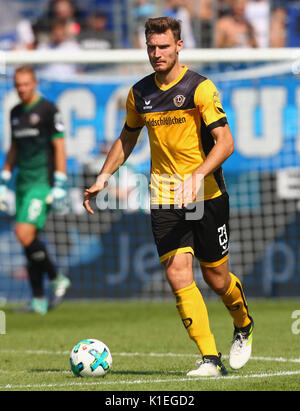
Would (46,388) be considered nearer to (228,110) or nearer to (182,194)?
(182,194)

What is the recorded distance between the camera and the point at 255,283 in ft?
41.8

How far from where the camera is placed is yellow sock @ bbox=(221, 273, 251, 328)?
662 cm

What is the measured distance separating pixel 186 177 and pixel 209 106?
1.68ft

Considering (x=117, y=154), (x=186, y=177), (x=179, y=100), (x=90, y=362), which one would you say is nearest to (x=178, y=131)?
(x=179, y=100)

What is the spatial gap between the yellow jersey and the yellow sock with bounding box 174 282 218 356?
65cm

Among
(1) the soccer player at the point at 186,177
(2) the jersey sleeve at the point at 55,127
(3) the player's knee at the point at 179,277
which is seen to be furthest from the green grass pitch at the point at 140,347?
(2) the jersey sleeve at the point at 55,127

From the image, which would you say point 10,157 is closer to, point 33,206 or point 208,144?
point 33,206

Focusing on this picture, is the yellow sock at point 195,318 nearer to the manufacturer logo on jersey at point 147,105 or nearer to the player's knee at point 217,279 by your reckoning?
the player's knee at point 217,279

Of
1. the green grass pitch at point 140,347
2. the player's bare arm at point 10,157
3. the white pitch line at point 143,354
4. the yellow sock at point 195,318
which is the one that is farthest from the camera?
the player's bare arm at point 10,157

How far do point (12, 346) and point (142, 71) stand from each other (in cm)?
658

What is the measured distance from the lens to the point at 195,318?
245 inches

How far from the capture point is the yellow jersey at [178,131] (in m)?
6.36

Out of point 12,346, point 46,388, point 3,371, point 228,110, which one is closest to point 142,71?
point 228,110

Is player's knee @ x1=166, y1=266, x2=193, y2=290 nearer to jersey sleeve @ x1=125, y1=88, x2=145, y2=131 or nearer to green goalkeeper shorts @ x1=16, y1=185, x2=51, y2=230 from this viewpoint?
jersey sleeve @ x1=125, y1=88, x2=145, y2=131
